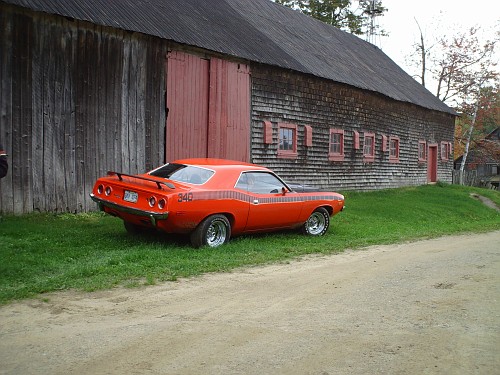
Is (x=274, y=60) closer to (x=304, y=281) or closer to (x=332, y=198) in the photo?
(x=332, y=198)

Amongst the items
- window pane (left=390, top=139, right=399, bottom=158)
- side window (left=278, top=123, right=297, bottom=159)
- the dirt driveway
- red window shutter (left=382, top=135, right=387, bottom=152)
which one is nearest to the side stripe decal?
the dirt driveway

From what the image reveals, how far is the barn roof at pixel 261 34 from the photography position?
42.7ft

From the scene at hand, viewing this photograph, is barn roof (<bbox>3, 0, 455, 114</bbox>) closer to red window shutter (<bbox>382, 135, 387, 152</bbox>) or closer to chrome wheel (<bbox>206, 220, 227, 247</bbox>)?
red window shutter (<bbox>382, 135, 387, 152</bbox>)

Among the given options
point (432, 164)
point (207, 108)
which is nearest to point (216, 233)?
point (207, 108)

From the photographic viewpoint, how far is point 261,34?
19266 mm

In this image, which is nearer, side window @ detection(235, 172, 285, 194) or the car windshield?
the car windshield

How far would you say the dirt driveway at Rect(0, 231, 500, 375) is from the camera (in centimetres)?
389

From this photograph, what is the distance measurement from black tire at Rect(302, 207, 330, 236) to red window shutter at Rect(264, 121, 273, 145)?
6.55 m

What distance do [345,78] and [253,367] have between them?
18.5 meters

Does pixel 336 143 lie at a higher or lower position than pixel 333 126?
lower

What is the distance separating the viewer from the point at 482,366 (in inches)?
152

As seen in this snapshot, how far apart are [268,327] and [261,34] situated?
1595 centimetres

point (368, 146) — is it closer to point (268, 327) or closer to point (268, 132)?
point (268, 132)

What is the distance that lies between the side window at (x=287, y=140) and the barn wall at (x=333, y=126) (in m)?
0.20
